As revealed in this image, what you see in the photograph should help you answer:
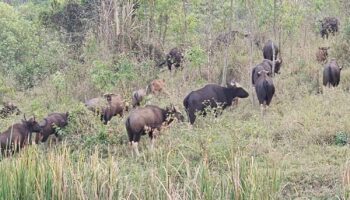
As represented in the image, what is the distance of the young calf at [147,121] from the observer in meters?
10.4

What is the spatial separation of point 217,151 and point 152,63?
8.19 meters

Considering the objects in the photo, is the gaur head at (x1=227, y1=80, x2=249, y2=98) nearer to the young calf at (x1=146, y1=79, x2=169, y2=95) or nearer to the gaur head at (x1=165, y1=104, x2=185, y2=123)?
the gaur head at (x1=165, y1=104, x2=185, y2=123)

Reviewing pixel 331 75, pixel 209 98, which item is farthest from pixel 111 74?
pixel 331 75

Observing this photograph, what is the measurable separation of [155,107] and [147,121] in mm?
554

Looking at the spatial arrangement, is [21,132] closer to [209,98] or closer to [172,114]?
[172,114]

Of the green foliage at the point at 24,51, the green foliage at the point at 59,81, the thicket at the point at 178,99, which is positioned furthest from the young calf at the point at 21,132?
the green foliage at the point at 24,51

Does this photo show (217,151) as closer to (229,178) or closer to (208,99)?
(229,178)

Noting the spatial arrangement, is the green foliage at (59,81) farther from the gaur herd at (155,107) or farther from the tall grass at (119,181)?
the tall grass at (119,181)

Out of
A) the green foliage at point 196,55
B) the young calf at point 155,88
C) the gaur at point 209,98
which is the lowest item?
the young calf at point 155,88

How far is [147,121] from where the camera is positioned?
10664 millimetres

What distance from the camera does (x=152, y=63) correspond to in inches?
647

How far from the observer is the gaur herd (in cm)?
1057

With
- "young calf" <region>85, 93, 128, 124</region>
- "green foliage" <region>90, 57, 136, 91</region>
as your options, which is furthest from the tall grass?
"green foliage" <region>90, 57, 136, 91</region>

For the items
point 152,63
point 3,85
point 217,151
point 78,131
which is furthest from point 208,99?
point 3,85
